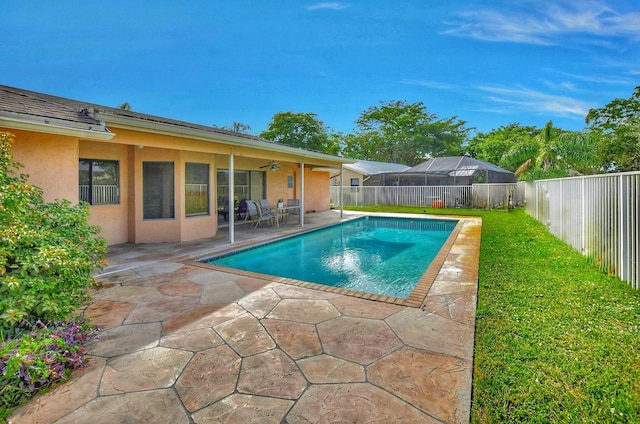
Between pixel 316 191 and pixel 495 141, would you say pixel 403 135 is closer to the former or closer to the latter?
pixel 495 141

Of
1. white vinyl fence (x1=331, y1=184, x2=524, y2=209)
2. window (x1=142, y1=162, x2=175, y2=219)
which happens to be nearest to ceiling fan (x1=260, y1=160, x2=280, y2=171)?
→ window (x1=142, y1=162, x2=175, y2=219)

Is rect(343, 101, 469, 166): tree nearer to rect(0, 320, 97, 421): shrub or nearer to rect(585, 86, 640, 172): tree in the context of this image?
rect(585, 86, 640, 172): tree

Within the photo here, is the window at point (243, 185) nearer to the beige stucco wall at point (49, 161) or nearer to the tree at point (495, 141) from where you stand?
the beige stucco wall at point (49, 161)

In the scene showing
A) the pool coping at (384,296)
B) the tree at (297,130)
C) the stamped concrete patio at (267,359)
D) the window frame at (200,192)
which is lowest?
the stamped concrete patio at (267,359)

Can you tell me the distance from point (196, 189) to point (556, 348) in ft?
29.5

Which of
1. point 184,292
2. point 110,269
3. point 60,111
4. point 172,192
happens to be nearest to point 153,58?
point 172,192

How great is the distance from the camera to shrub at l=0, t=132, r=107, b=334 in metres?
2.63

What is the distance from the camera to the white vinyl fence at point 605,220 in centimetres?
467

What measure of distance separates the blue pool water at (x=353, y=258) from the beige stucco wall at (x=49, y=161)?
9.89 ft

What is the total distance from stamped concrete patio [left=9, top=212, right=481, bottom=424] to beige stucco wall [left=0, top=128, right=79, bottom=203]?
2.07 metres

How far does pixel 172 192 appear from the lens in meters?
8.91

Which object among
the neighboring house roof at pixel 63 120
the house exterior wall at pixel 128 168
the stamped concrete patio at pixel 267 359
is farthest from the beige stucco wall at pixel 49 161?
the stamped concrete patio at pixel 267 359

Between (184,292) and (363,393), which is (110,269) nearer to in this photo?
(184,292)

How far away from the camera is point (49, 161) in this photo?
17.9 ft
